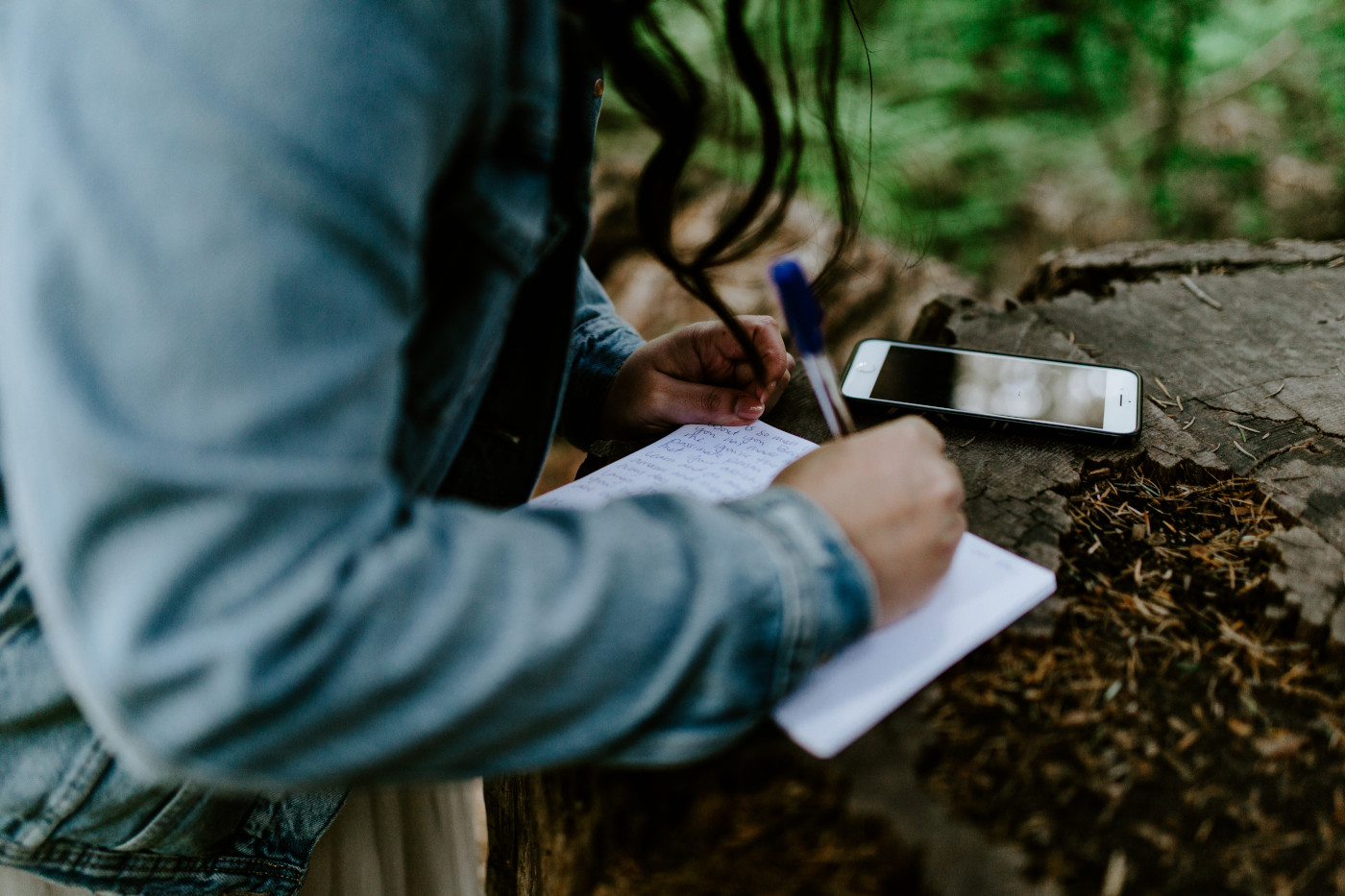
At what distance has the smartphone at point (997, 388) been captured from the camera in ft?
3.45

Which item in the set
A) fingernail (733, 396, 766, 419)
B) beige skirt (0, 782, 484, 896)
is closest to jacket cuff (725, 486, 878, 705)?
fingernail (733, 396, 766, 419)

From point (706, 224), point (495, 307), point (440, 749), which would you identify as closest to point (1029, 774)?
point (440, 749)

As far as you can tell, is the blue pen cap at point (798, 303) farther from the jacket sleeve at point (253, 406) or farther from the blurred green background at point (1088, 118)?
the blurred green background at point (1088, 118)

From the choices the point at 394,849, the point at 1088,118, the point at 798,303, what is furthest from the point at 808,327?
the point at 1088,118

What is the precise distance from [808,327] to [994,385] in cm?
47

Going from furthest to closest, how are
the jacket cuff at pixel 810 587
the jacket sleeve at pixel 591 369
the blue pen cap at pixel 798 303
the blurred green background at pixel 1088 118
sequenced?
the blurred green background at pixel 1088 118 < the jacket sleeve at pixel 591 369 < the blue pen cap at pixel 798 303 < the jacket cuff at pixel 810 587

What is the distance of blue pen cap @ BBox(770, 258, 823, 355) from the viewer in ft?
2.54

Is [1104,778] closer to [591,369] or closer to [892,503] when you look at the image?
[892,503]

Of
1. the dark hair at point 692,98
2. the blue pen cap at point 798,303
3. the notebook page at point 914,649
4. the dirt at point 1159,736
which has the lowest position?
the dirt at point 1159,736

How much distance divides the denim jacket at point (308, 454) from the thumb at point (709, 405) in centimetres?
42

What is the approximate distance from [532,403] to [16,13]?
50 cm

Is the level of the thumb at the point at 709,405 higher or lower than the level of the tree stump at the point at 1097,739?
higher

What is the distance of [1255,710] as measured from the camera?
0.73 metres

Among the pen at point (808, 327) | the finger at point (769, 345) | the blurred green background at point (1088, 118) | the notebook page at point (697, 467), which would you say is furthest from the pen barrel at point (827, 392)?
the blurred green background at point (1088, 118)
